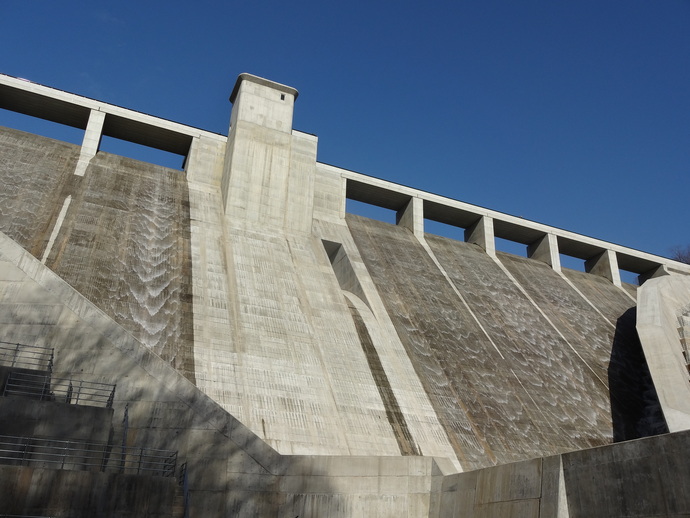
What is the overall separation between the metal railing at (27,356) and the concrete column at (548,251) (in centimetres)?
2427

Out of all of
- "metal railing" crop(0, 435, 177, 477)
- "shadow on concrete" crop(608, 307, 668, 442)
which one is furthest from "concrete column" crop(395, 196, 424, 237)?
Result: "metal railing" crop(0, 435, 177, 477)

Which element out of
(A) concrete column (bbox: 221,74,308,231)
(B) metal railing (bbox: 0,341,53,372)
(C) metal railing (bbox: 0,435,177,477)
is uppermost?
(A) concrete column (bbox: 221,74,308,231)

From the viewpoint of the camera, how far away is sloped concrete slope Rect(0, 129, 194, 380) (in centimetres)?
1552

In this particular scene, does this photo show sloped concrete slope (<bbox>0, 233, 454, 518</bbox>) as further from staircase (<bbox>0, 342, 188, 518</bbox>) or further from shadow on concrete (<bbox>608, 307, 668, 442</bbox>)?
shadow on concrete (<bbox>608, 307, 668, 442</bbox>)

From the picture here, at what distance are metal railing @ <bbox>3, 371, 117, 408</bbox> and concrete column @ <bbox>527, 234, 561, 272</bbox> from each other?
23903mm

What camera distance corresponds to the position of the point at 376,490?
35.2ft

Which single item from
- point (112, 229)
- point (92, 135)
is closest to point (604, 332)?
point (112, 229)

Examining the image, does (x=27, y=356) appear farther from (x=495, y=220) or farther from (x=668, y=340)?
(x=495, y=220)

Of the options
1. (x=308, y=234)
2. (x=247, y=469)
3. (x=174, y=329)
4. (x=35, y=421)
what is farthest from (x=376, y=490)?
(x=308, y=234)

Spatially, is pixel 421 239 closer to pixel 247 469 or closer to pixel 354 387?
pixel 354 387

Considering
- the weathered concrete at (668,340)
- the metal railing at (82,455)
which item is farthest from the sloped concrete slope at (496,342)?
the metal railing at (82,455)

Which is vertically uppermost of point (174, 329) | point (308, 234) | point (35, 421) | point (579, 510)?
point (308, 234)

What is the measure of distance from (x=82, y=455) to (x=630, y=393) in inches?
718

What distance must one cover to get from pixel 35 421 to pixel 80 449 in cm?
89
